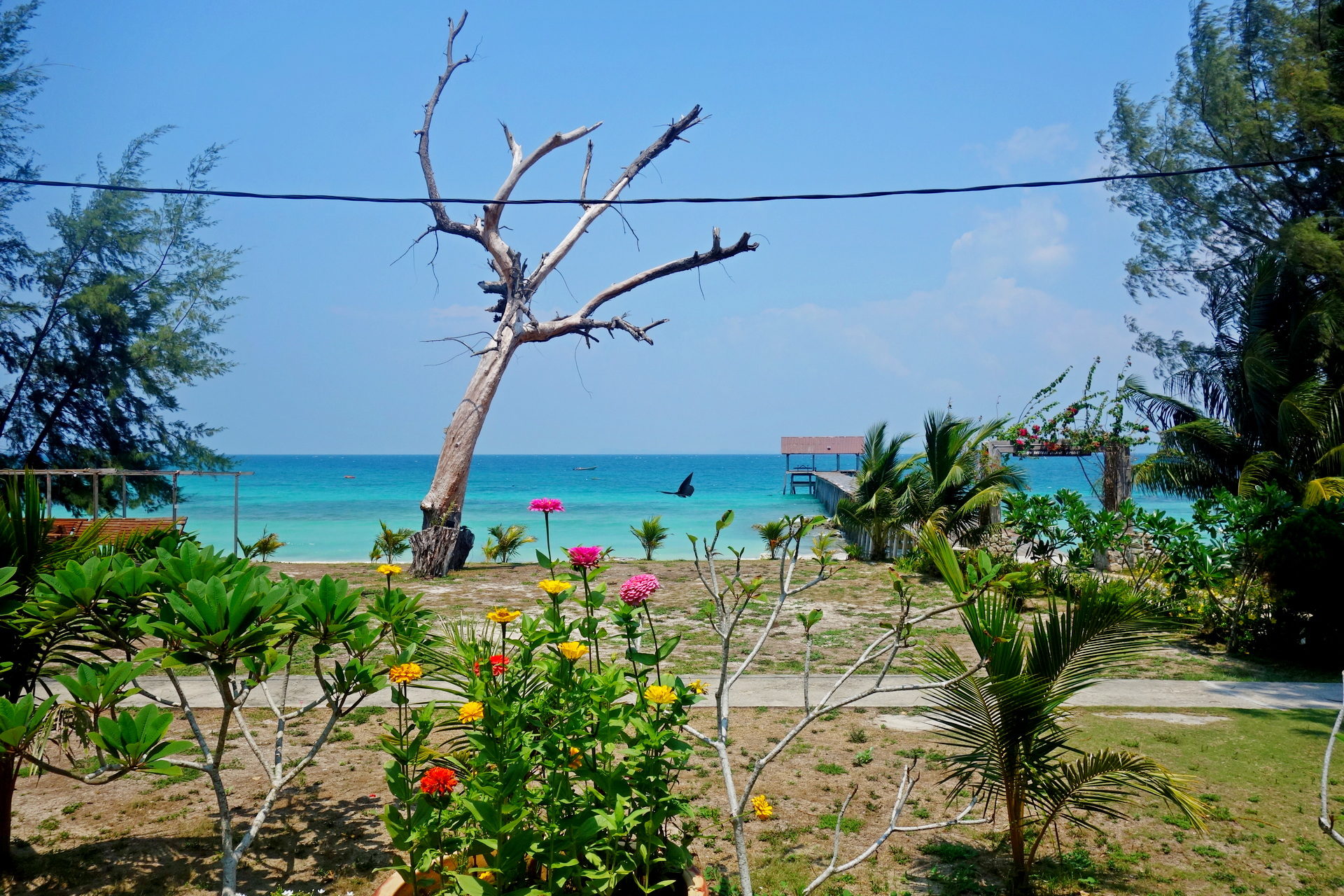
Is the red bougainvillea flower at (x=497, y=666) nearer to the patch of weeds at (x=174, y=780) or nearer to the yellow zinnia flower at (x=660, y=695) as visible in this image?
the yellow zinnia flower at (x=660, y=695)

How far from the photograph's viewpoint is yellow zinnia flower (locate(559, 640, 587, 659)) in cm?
244

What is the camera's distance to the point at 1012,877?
3162mm

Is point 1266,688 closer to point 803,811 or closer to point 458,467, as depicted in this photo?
point 803,811

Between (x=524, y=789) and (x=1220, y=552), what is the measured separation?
25.4ft

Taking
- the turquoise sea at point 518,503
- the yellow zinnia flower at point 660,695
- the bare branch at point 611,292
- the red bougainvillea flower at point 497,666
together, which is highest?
the bare branch at point 611,292

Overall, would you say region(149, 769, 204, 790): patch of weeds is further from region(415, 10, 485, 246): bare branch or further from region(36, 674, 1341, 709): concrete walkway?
region(415, 10, 485, 246): bare branch

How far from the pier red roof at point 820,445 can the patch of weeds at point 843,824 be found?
3936 cm

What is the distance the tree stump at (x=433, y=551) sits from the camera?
12.2 meters

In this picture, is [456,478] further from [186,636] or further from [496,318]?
[186,636]

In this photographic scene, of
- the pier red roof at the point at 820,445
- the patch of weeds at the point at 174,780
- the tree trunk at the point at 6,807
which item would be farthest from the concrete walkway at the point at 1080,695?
the pier red roof at the point at 820,445

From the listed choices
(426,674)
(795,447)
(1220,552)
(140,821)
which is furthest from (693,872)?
(795,447)

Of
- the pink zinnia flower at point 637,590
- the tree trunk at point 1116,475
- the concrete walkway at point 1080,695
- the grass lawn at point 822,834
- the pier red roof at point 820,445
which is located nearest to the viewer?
the pink zinnia flower at point 637,590

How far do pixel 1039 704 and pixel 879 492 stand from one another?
1041cm

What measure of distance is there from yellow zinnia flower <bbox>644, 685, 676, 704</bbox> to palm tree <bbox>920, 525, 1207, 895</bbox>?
124cm
